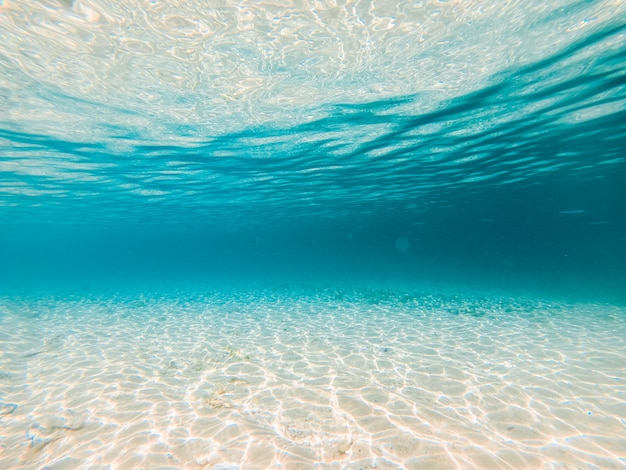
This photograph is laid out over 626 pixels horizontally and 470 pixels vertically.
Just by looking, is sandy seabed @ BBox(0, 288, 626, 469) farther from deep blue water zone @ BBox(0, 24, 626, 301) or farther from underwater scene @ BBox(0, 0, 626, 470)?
deep blue water zone @ BBox(0, 24, 626, 301)

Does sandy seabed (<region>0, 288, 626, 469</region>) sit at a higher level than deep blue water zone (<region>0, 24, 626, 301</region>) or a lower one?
lower

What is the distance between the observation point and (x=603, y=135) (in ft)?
50.1

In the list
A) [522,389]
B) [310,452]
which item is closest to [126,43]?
[310,452]

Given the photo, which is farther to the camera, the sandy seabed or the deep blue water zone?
the deep blue water zone

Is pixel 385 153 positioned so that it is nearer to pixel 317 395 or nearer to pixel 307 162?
pixel 307 162

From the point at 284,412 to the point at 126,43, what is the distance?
9.02m

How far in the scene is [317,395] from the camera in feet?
21.3

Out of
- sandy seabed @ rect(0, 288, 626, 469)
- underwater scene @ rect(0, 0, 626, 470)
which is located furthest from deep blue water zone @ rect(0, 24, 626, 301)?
sandy seabed @ rect(0, 288, 626, 469)

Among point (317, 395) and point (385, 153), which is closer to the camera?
point (317, 395)

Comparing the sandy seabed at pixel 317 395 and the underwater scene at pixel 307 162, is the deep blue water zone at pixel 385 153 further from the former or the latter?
the sandy seabed at pixel 317 395

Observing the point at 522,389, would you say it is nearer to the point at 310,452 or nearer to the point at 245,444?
the point at 310,452

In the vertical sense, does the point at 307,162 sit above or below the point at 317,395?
above

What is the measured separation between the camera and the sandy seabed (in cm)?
455

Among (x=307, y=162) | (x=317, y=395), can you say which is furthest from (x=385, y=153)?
(x=317, y=395)
